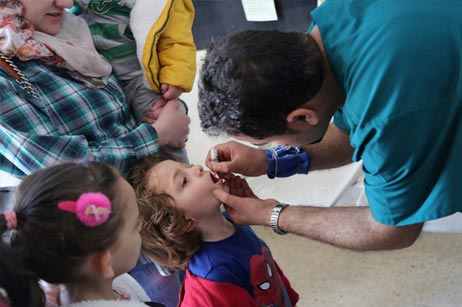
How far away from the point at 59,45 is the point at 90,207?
55cm

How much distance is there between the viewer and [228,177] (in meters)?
1.53

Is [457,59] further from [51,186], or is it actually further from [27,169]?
[27,169]

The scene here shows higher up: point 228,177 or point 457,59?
point 457,59

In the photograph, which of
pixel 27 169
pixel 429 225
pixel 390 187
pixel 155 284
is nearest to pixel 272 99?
pixel 390 187

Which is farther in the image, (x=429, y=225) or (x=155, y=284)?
(x=429, y=225)

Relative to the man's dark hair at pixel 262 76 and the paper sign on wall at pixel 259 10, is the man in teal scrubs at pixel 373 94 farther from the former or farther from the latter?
the paper sign on wall at pixel 259 10

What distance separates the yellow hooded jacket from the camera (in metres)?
1.44

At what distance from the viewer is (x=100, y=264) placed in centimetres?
103

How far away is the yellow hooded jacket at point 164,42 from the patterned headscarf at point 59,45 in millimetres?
114

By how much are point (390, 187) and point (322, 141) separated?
1.52 ft

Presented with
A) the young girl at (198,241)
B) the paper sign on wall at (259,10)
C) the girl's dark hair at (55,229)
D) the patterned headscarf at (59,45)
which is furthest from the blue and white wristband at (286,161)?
the paper sign on wall at (259,10)

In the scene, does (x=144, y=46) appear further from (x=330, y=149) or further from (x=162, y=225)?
(x=330, y=149)

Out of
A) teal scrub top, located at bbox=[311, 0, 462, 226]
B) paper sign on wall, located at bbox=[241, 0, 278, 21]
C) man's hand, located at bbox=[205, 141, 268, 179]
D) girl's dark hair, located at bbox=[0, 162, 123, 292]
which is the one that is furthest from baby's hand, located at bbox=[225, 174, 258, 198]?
paper sign on wall, located at bbox=[241, 0, 278, 21]

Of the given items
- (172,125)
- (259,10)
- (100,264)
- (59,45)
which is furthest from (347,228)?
(259,10)
